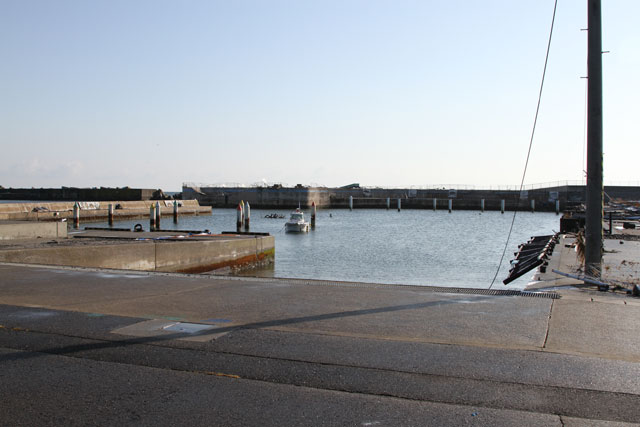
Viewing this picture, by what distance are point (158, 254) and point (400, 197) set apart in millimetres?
131612

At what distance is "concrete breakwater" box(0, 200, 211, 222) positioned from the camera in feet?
191

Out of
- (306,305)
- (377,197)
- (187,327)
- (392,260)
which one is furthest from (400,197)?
(187,327)

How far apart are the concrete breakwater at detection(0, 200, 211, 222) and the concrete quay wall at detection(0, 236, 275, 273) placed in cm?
3555

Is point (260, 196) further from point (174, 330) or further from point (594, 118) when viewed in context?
point (174, 330)

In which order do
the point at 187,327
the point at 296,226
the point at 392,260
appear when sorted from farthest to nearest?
the point at 296,226 → the point at 392,260 → the point at 187,327

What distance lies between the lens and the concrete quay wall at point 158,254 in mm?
17750

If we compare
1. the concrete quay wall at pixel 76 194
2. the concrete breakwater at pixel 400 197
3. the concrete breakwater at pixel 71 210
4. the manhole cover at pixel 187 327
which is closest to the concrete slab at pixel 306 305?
the manhole cover at pixel 187 327

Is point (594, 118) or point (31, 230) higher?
point (594, 118)

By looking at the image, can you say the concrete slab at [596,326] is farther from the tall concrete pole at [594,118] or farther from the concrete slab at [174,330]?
the concrete slab at [174,330]

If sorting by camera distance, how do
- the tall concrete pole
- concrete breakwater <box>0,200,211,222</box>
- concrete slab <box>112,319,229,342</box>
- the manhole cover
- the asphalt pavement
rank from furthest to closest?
concrete breakwater <box>0,200,211,222</box>
the tall concrete pole
the manhole cover
concrete slab <box>112,319,229,342</box>
the asphalt pavement

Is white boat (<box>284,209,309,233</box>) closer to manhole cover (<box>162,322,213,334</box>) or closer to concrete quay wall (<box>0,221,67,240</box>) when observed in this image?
concrete quay wall (<box>0,221,67,240</box>)

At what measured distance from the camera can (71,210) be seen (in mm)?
68062

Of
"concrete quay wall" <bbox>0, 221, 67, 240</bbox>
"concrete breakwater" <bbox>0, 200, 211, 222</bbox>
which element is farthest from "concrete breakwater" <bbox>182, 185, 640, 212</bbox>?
"concrete quay wall" <bbox>0, 221, 67, 240</bbox>

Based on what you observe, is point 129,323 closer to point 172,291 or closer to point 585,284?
point 172,291
